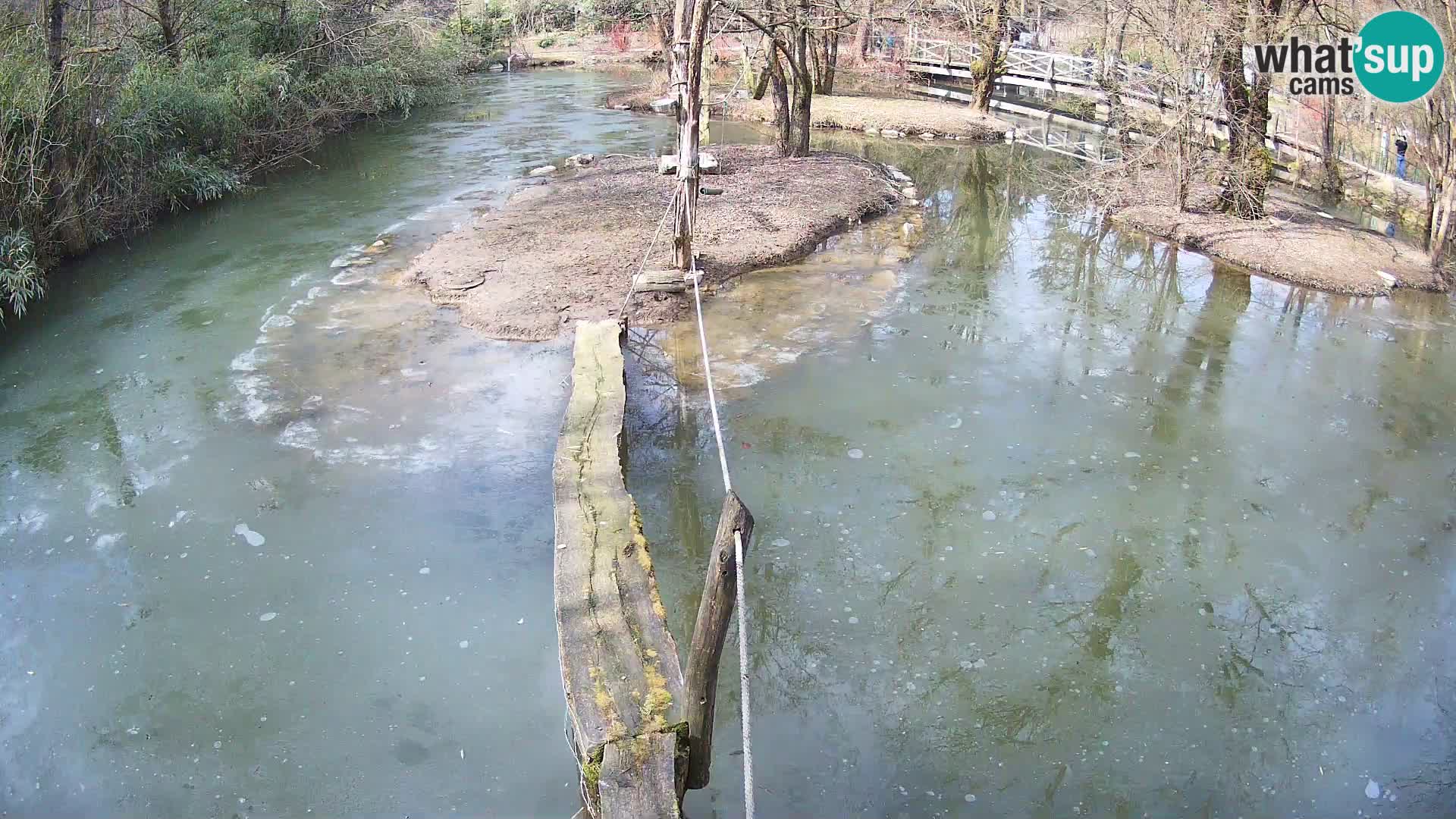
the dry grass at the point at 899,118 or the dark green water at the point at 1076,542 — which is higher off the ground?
the dry grass at the point at 899,118

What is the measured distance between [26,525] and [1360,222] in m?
13.7

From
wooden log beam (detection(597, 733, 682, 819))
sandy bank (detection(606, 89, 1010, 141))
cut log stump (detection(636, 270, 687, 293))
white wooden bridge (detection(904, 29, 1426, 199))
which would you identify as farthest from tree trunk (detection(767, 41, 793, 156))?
wooden log beam (detection(597, 733, 682, 819))

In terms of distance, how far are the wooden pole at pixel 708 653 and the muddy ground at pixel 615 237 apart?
17.1ft

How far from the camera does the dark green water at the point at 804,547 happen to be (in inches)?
171

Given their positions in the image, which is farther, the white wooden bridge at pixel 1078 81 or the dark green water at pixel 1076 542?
the white wooden bridge at pixel 1078 81

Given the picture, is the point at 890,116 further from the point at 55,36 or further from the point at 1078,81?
the point at 55,36

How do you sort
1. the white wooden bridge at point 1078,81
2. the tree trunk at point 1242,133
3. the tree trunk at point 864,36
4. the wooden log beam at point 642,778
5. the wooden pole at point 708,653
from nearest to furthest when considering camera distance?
the wooden log beam at point 642,778 → the wooden pole at point 708,653 → the tree trunk at point 1242,133 → the white wooden bridge at point 1078,81 → the tree trunk at point 864,36

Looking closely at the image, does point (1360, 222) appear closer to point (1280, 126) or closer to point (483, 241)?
point (1280, 126)

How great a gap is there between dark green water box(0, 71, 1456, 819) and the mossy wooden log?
0.64 m

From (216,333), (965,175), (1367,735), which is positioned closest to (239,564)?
(216,333)

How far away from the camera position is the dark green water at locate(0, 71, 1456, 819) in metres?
4.35

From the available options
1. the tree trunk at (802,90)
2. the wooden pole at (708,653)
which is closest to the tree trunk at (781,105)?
the tree trunk at (802,90)

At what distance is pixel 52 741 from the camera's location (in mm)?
4473

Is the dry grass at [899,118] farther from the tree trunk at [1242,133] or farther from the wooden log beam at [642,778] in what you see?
the wooden log beam at [642,778]
